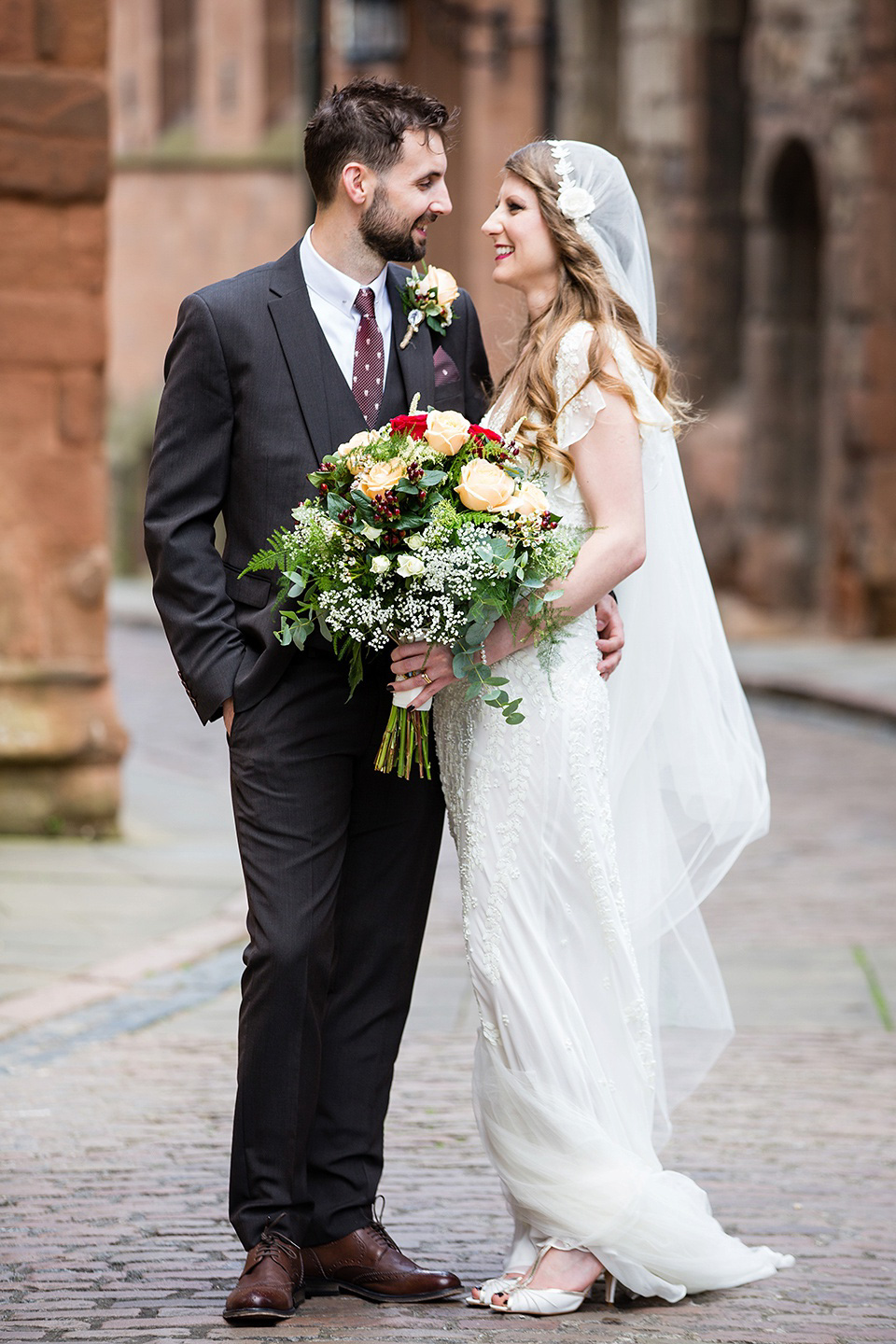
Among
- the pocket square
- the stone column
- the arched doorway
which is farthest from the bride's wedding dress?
the arched doorway

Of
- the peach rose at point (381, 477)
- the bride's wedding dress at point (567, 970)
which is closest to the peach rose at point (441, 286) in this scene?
the bride's wedding dress at point (567, 970)

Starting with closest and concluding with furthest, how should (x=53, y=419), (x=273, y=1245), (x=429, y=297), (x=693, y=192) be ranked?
(x=273, y=1245) → (x=429, y=297) → (x=53, y=419) → (x=693, y=192)

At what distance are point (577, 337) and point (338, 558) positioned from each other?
0.68 metres

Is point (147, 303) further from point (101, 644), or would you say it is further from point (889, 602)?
point (101, 644)

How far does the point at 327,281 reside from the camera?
3.96 metres

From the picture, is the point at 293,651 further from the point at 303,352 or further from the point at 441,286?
the point at 441,286

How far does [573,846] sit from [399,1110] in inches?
65.8

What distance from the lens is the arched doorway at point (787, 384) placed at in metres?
19.4

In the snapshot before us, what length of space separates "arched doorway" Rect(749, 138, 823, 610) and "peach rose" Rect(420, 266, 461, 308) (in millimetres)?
15534

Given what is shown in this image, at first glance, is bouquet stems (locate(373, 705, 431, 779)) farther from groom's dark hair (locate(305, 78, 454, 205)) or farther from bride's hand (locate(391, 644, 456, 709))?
groom's dark hair (locate(305, 78, 454, 205))

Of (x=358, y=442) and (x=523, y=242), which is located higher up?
(x=523, y=242)

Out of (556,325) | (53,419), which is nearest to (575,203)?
(556,325)

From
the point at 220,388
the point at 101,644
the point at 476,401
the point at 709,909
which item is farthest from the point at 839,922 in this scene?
the point at 220,388

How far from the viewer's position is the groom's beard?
387 centimetres
